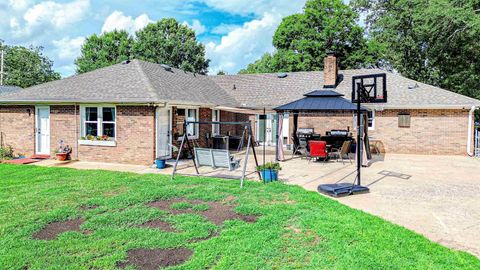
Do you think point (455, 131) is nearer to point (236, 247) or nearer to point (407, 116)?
point (407, 116)

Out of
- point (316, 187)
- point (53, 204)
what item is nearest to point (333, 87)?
point (316, 187)

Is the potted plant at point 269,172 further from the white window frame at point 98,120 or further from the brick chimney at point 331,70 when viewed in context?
the brick chimney at point 331,70

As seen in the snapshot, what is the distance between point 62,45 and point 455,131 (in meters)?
48.4

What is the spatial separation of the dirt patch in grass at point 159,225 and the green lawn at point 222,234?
0.13m

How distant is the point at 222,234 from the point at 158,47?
3573cm

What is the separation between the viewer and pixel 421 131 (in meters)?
18.2

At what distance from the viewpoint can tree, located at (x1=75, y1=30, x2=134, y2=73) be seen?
41237mm

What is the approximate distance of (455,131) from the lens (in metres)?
17.7

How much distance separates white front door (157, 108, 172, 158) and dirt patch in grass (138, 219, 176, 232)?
7.53 metres

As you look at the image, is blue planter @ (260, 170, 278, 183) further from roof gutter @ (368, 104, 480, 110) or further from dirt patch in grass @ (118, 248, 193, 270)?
roof gutter @ (368, 104, 480, 110)

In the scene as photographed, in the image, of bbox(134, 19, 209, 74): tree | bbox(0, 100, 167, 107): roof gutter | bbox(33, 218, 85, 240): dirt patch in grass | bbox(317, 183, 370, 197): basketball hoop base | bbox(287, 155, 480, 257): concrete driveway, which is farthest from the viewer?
bbox(134, 19, 209, 74): tree

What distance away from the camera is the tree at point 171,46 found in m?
37.8

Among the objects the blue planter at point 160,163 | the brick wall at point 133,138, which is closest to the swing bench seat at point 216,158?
the blue planter at point 160,163

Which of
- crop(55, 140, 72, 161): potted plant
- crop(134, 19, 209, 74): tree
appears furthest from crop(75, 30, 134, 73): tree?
crop(55, 140, 72, 161): potted plant
